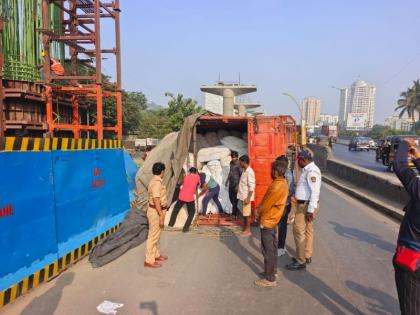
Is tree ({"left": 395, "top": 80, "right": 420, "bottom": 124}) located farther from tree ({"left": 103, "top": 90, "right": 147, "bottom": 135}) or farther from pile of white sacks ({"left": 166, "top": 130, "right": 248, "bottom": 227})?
pile of white sacks ({"left": 166, "top": 130, "right": 248, "bottom": 227})

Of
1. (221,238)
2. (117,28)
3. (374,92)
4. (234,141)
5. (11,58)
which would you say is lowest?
(221,238)

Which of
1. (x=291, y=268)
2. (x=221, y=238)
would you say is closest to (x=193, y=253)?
(x=221, y=238)

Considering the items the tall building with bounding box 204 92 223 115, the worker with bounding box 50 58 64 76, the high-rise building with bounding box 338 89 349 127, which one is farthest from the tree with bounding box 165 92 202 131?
the high-rise building with bounding box 338 89 349 127

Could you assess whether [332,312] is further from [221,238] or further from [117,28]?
[117,28]

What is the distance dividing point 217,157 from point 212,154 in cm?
16

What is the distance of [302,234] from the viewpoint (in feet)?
16.1

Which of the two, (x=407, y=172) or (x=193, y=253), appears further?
(x=193, y=253)

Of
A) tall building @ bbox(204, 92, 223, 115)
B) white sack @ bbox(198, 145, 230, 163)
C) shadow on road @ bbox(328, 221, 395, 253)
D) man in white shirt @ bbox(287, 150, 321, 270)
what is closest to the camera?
man in white shirt @ bbox(287, 150, 321, 270)

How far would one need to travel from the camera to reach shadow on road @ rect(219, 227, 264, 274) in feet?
16.4

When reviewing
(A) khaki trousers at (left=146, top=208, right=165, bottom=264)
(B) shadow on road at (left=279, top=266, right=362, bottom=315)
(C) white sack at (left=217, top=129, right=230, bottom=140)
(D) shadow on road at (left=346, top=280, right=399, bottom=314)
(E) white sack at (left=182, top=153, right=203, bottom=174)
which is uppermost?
(C) white sack at (left=217, top=129, right=230, bottom=140)

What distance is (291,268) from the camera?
190 inches

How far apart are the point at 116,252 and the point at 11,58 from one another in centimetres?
1098

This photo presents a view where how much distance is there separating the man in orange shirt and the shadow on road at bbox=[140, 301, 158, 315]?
1409 mm

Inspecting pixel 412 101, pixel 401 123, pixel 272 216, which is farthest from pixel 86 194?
pixel 401 123
